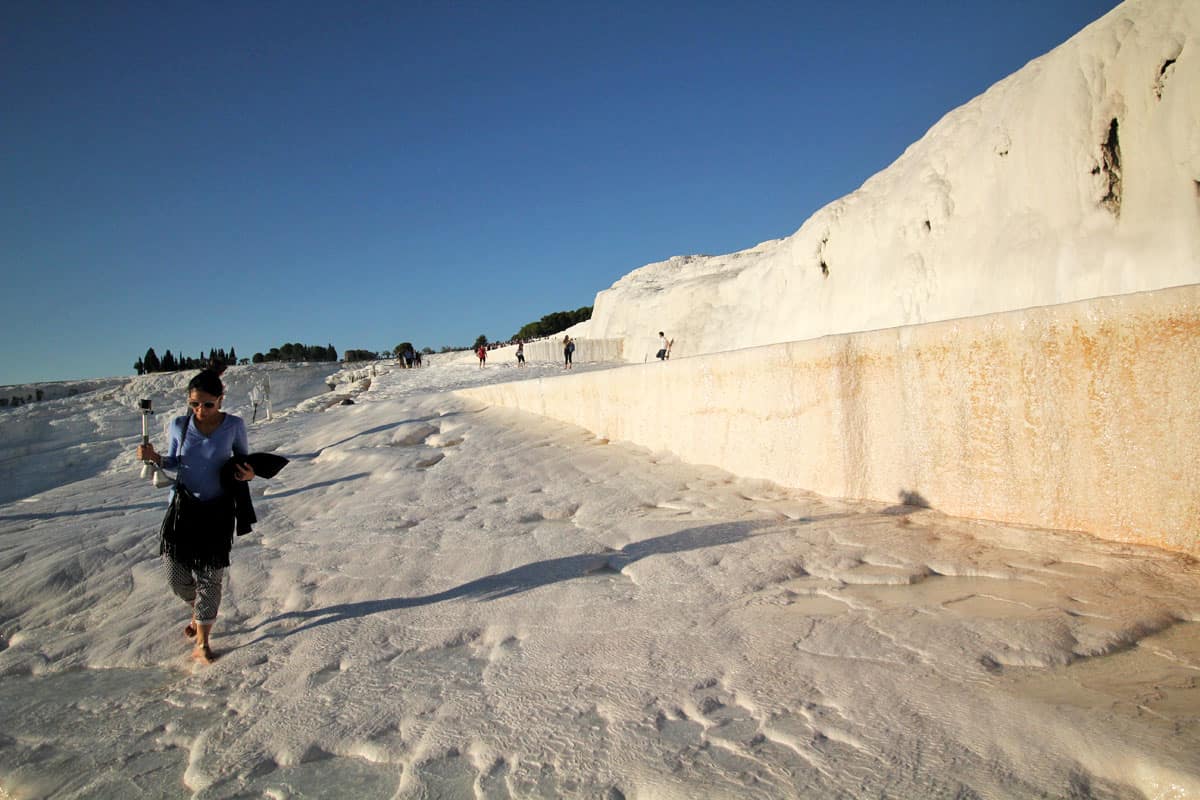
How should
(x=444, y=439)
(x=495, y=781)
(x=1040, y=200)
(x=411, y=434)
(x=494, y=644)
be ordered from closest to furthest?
(x=495, y=781) < (x=494, y=644) < (x=444, y=439) < (x=411, y=434) < (x=1040, y=200)

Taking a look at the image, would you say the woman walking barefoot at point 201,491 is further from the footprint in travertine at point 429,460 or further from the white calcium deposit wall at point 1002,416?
the white calcium deposit wall at point 1002,416

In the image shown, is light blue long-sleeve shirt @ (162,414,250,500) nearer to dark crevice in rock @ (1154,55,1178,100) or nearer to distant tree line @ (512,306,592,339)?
dark crevice in rock @ (1154,55,1178,100)

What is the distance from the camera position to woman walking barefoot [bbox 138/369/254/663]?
3.32m

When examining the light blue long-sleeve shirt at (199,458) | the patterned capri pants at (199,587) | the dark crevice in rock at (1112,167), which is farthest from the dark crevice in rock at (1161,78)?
the patterned capri pants at (199,587)

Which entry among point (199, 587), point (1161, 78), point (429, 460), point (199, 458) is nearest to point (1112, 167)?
point (1161, 78)

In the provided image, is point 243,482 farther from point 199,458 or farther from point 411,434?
point 411,434

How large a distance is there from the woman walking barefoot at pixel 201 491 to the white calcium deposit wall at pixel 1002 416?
3485 mm

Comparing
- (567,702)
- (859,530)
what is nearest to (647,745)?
(567,702)

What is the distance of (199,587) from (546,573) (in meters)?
1.79

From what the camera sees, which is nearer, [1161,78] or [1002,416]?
[1002,416]

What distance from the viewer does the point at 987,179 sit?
1229 centimetres

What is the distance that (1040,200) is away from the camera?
11.1 m

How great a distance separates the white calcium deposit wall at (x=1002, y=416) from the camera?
271 cm

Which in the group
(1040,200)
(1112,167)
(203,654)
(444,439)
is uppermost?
(1112,167)
